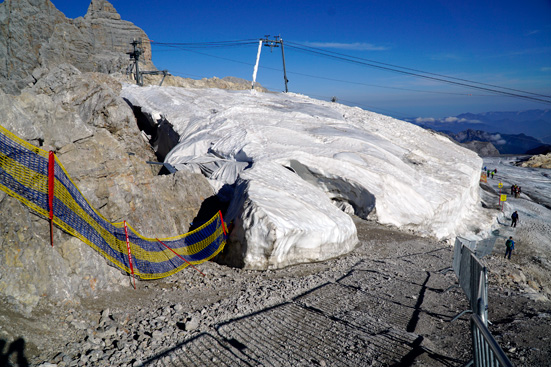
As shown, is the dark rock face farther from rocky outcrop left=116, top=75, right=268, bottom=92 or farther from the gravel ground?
the gravel ground

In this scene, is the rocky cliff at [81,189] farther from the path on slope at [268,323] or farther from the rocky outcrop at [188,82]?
the rocky outcrop at [188,82]

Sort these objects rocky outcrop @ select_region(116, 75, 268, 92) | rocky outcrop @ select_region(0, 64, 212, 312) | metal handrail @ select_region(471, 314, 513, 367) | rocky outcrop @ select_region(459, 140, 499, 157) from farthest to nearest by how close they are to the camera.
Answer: rocky outcrop @ select_region(459, 140, 499, 157) → rocky outcrop @ select_region(116, 75, 268, 92) → rocky outcrop @ select_region(0, 64, 212, 312) → metal handrail @ select_region(471, 314, 513, 367)

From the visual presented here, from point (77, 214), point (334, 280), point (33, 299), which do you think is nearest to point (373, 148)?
point (334, 280)

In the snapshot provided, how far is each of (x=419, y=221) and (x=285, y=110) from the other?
12.6m

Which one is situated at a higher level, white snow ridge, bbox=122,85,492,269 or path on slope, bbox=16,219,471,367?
white snow ridge, bbox=122,85,492,269

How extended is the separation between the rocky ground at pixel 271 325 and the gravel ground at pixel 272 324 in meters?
0.02

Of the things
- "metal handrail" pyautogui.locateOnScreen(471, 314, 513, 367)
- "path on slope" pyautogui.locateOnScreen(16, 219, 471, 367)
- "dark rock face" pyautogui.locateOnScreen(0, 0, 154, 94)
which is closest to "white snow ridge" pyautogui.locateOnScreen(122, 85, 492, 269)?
A: "path on slope" pyautogui.locateOnScreen(16, 219, 471, 367)

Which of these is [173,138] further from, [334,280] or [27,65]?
[27,65]

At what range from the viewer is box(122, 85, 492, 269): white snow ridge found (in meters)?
9.76

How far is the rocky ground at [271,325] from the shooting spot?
4641mm

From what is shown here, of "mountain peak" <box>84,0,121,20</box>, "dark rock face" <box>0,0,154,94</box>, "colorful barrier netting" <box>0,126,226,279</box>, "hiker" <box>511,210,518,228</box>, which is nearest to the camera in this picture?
"colorful barrier netting" <box>0,126,226,279</box>

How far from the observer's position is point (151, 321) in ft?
18.5

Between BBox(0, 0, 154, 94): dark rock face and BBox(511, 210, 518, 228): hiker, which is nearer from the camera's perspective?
BBox(511, 210, 518, 228): hiker

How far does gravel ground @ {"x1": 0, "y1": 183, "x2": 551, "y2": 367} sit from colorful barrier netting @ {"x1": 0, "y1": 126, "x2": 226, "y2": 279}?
1.97 feet
